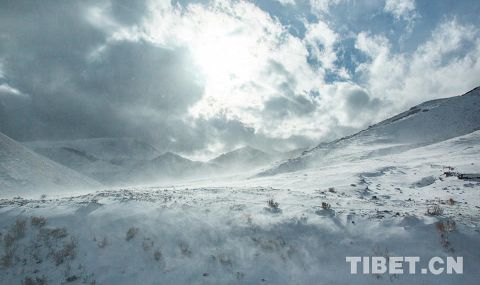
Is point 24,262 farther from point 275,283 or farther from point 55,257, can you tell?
point 275,283

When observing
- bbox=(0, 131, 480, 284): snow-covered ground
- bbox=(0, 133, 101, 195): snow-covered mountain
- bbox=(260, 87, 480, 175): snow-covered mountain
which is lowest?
bbox=(0, 131, 480, 284): snow-covered ground

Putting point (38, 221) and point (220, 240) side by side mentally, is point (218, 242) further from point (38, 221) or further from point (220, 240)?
point (38, 221)

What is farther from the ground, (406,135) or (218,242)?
(406,135)

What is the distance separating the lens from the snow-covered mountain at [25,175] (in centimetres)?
5153

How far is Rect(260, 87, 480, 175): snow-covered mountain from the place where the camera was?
63.6m

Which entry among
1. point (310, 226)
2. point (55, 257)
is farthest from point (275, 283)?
point (55, 257)

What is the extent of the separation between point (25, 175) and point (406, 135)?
74.1 meters

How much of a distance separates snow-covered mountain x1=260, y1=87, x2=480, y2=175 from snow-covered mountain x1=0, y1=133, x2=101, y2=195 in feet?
123

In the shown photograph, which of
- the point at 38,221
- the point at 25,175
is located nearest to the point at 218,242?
the point at 38,221

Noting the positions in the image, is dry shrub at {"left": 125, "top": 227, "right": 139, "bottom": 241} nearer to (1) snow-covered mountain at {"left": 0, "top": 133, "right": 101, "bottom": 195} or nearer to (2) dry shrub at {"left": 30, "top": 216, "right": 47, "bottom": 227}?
(2) dry shrub at {"left": 30, "top": 216, "right": 47, "bottom": 227}

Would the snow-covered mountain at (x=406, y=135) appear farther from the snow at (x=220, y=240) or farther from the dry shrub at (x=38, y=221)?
the dry shrub at (x=38, y=221)

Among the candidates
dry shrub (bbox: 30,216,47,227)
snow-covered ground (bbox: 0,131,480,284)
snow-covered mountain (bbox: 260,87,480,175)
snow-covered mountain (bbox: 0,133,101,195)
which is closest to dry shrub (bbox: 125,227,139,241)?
snow-covered ground (bbox: 0,131,480,284)

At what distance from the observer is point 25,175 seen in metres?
55.9

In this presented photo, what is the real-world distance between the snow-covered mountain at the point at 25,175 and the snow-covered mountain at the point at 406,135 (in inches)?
1480
